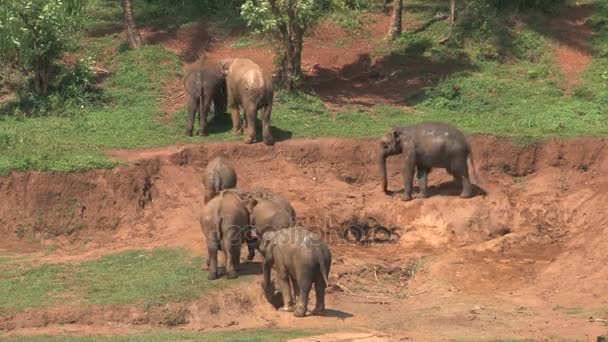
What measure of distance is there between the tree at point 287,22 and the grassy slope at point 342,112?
33.0 inches

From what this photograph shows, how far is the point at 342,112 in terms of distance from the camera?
2855cm

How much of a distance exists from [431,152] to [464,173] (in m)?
0.81

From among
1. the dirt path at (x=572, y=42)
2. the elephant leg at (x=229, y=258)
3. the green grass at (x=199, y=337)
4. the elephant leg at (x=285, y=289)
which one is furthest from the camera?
the dirt path at (x=572, y=42)

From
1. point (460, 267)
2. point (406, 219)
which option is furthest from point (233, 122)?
point (460, 267)

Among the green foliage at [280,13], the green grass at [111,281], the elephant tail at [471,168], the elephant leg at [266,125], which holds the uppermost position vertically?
the green foliage at [280,13]

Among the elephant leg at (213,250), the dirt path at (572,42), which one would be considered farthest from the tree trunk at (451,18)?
the elephant leg at (213,250)

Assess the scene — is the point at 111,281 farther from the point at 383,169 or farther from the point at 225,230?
the point at 383,169

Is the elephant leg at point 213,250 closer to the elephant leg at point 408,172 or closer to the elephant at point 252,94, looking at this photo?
the elephant leg at point 408,172

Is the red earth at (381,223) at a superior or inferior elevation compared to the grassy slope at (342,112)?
inferior

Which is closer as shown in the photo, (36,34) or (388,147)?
(388,147)

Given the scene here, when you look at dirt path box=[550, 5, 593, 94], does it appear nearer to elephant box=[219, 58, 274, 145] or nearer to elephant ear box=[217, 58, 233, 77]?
elephant box=[219, 58, 274, 145]

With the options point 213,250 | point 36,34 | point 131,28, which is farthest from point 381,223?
point 131,28

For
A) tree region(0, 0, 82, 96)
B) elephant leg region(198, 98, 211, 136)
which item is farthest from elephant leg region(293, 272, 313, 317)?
tree region(0, 0, 82, 96)

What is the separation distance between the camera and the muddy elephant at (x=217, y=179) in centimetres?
2256
